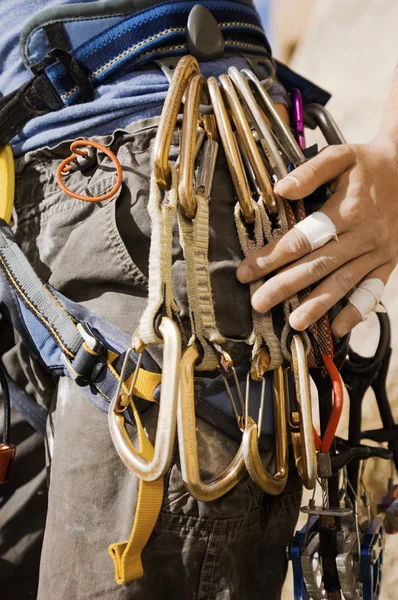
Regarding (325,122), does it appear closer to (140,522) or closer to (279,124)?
(279,124)

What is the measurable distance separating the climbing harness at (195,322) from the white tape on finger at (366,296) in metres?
0.07

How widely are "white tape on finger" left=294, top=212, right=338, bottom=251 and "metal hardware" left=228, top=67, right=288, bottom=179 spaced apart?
0.10 meters

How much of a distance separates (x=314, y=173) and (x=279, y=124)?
16 centimetres

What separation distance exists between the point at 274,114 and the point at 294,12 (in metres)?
4.98

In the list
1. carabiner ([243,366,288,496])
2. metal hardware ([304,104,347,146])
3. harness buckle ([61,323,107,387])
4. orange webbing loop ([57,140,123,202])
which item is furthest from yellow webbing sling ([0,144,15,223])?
metal hardware ([304,104,347,146])

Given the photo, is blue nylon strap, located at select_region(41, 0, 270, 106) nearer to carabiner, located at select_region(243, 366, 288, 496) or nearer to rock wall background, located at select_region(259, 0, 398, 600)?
carabiner, located at select_region(243, 366, 288, 496)

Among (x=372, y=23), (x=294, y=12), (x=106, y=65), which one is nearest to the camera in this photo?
(x=106, y=65)

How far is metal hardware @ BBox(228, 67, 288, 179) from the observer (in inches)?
38.7

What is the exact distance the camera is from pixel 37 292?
3.18 ft

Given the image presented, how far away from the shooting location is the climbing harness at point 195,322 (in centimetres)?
84

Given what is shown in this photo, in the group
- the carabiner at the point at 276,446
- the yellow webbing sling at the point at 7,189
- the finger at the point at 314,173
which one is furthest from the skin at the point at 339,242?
the yellow webbing sling at the point at 7,189

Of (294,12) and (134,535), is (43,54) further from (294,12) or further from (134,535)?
(294,12)

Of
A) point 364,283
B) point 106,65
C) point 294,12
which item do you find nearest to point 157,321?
point 364,283

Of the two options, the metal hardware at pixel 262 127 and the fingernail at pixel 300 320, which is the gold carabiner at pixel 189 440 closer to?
the fingernail at pixel 300 320
